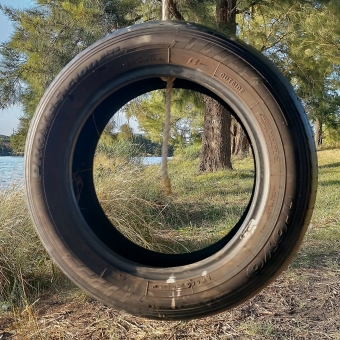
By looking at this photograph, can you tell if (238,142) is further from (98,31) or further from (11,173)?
(11,173)

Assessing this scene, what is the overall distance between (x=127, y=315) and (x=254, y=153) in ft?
5.24

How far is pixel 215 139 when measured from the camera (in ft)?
28.8

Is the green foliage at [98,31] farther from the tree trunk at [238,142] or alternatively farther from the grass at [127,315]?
the grass at [127,315]

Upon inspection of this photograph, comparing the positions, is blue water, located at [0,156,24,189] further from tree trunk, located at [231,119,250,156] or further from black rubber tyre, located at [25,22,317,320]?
tree trunk, located at [231,119,250,156]

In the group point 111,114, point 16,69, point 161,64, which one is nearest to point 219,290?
point 161,64

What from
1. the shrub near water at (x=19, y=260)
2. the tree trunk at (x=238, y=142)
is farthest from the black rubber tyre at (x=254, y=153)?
the tree trunk at (x=238, y=142)

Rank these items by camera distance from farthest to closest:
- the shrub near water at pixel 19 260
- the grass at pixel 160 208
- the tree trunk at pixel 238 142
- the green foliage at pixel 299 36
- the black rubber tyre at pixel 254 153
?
the tree trunk at pixel 238 142 < the green foliage at pixel 299 36 < the grass at pixel 160 208 < the shrub near water at pixel 19 260 < the black rubber tyre at pixel 254 153

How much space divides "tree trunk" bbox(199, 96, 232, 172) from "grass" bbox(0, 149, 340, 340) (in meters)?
5.05

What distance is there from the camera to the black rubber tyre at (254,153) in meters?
1.24

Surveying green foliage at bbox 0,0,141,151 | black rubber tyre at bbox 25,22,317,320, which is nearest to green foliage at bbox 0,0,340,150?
green foliage at bbox 0,0,141,151

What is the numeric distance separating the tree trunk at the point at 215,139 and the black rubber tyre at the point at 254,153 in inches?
294

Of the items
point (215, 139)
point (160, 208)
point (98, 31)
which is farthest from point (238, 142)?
point (160, 208)

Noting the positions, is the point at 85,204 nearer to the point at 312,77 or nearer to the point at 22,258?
the point at 22,258

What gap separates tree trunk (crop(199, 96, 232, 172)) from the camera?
8.76 metres
